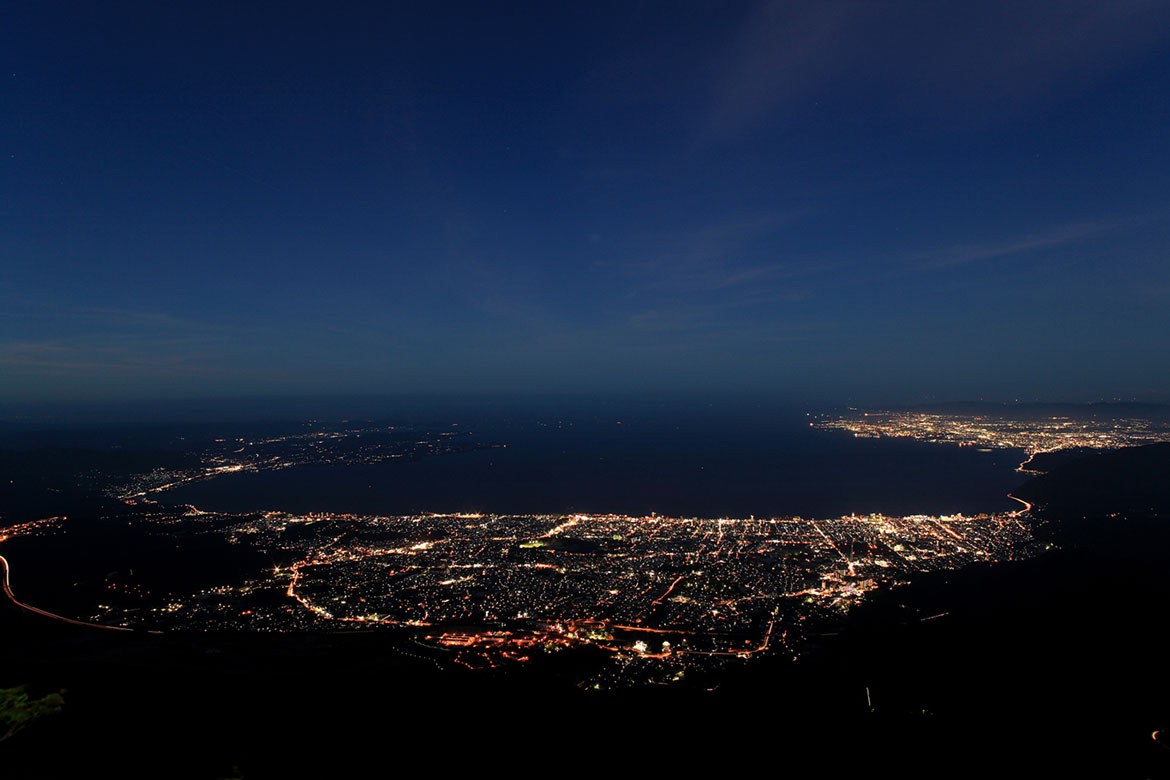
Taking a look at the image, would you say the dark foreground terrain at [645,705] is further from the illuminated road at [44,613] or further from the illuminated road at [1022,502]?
the illuminated road at [1022,502]

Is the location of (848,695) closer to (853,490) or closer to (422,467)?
(853,490)

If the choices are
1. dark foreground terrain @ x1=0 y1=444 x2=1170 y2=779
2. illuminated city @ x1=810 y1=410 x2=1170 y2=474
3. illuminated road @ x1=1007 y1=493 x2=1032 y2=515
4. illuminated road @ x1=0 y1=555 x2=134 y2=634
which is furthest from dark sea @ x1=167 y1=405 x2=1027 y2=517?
dark foreground terrain @ x1=0 y1=444 x2=1170 y2=779

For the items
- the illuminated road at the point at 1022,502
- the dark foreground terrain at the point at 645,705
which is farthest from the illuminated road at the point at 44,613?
the illuminated road at the point at 1022,502

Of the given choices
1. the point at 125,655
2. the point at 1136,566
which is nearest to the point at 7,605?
the point at 125,655

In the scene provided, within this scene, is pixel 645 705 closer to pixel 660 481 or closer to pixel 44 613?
pixel 44 613

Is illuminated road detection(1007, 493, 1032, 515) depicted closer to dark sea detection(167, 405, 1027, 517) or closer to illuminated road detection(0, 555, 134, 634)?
dark sea detection(167, 405, 1027, 517)

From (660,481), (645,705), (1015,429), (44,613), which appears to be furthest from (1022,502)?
(1015,429)
